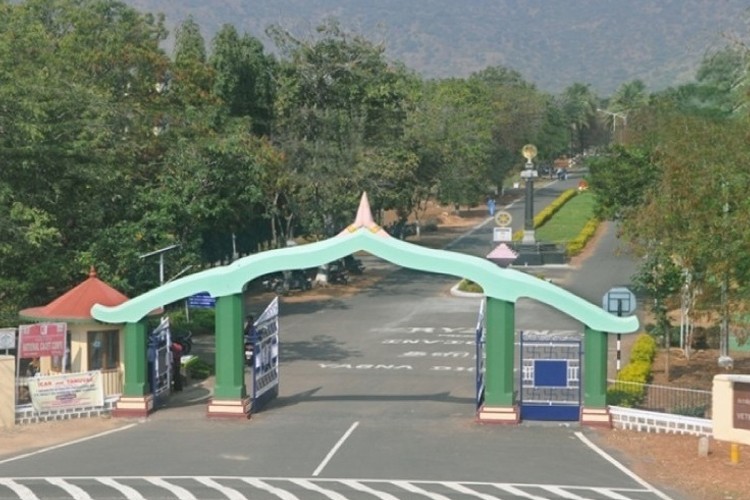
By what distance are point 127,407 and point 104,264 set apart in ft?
21.6

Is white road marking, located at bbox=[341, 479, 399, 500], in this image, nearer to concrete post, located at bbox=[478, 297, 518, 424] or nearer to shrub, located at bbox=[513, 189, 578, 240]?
concrete post, located at bbox=[478, 297, 518, 424]

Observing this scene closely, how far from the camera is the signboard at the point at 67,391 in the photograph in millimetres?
25516

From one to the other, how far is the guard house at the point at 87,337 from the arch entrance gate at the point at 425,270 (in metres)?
1.71

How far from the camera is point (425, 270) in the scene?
78.8ft

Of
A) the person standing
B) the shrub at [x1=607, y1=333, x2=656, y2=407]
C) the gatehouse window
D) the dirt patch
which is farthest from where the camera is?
the person standing

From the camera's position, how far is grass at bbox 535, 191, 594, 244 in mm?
75312

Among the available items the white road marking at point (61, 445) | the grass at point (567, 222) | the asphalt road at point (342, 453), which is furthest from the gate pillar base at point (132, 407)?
the grass at point (567, 222)

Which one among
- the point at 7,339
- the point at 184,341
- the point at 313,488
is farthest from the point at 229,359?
the point at 184,341

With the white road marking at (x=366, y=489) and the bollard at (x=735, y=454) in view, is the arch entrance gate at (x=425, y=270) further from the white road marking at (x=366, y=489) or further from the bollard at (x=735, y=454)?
the white road marking at (x=366, y=489)

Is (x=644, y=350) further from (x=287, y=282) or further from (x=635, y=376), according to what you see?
(x=287, y=282)

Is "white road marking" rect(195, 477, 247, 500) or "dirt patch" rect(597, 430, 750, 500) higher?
"white road marking" rect(195, 477, 247, 500)

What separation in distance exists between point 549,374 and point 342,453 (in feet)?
17.5

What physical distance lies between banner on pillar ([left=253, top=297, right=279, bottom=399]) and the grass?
138 ft

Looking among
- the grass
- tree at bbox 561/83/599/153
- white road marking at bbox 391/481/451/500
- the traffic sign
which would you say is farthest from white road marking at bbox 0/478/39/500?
tree at bbox 561/83/599/153
